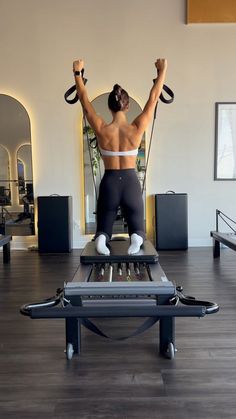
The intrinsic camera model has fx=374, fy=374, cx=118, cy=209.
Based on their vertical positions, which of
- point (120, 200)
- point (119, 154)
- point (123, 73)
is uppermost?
point (123, 73)

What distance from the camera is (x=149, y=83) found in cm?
556

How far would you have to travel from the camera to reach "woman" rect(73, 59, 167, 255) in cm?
285

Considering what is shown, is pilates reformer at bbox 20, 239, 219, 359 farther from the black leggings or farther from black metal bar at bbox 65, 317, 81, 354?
the black leggings

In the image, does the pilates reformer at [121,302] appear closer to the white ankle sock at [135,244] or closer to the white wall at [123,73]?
the white ankle sock at [135,244]

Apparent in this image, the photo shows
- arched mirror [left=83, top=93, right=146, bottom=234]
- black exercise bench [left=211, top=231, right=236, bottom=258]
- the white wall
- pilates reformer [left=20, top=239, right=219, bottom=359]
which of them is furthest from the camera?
arched mirror [left=83, top=93, right=146, bottom=234]

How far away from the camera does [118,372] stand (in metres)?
2.12

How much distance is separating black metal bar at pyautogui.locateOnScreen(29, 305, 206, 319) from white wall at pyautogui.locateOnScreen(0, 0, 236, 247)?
3.90m

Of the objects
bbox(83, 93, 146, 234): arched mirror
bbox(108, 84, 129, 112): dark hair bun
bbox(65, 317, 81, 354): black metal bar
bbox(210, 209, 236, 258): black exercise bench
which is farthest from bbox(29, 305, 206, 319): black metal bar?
bbox(83, 93, 146, 234): arched mirror

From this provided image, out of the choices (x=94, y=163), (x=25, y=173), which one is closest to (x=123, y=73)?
(x=94, y=163)

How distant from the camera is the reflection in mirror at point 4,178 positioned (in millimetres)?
5719

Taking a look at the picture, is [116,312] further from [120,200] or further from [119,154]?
[119,154]

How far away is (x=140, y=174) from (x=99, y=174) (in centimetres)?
63

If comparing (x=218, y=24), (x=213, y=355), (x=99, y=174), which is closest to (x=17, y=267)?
(x=99, y=174)

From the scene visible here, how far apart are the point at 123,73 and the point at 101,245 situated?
3.49 meters
